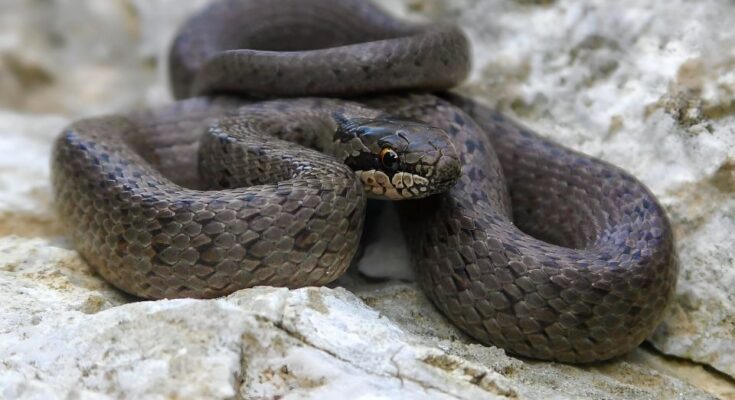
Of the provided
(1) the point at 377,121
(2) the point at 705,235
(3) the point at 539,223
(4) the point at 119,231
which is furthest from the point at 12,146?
(2) the point at 705,235

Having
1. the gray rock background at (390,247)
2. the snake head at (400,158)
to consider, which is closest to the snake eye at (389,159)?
the snake head at (400,158)

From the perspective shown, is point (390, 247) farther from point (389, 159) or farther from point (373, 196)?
point (389, 159)

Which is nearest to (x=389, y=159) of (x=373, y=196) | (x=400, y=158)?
(x=400, y=158)

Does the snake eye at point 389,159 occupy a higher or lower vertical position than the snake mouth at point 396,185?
higher

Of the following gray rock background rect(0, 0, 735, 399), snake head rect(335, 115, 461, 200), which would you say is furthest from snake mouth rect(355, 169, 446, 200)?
gray rock background rect(0, 0, 735, 399)

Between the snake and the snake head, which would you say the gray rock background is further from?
the snake head

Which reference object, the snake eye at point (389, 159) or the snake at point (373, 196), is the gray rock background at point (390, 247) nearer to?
the snake at point (373, 196)
